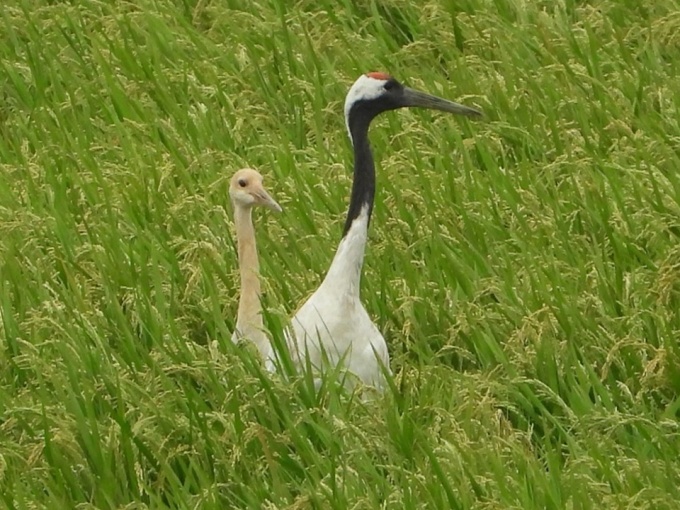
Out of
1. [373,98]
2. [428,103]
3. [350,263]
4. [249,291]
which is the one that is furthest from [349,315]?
[428,103]

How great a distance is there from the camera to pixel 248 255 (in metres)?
5.76

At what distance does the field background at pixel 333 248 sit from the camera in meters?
4.75

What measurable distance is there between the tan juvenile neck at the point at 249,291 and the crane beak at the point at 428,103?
60 cm

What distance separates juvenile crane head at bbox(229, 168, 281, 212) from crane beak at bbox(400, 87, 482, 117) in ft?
1.60

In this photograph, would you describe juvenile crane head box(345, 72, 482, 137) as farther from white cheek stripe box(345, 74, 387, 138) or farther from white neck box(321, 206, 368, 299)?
white neck box(321, 206, 368, 299)

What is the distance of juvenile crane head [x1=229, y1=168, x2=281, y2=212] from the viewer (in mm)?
5855

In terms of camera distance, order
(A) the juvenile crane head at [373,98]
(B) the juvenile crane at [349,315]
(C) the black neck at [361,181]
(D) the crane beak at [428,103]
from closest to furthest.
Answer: (B) the juvenile crane at [349,315], (C) the black neck at [361,181], (A) the juvenile crane head at [373,98], (D) the crane beak at [428,103]

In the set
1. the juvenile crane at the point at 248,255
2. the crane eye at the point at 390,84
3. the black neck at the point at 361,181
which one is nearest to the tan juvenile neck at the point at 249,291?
the juvenile crane at the point at 248,255

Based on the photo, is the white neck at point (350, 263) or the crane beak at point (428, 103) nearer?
the white neck at point (350, 263)

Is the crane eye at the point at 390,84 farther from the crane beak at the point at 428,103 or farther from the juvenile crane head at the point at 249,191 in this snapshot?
the juvenile crane head at the point at 249,191

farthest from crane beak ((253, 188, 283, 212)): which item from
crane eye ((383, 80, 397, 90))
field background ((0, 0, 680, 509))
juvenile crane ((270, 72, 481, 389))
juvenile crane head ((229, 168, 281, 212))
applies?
crane eye ((383, 80, 397, 90))

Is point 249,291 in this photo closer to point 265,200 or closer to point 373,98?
point 265,200

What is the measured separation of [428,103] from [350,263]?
75 cm

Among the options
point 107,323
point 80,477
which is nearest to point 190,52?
point 107,323
